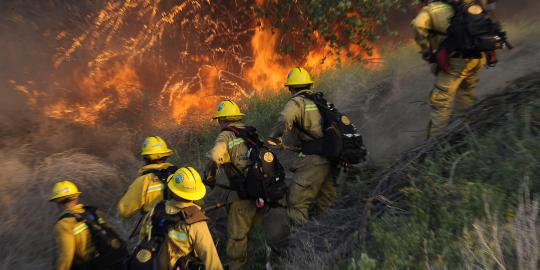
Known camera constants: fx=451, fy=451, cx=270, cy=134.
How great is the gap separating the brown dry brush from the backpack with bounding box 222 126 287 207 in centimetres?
50

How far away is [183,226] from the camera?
3305mm

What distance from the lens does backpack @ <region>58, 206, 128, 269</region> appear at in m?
3.92

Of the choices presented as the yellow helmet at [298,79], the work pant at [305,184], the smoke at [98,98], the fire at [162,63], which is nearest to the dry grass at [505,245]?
the work pant at [305,184]

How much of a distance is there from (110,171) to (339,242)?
4.18 meters

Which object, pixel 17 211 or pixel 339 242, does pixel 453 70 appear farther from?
pixel 17 211

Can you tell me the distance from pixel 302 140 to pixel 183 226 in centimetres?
200

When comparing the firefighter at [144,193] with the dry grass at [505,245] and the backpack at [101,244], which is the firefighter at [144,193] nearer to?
the backpack at [101,244]

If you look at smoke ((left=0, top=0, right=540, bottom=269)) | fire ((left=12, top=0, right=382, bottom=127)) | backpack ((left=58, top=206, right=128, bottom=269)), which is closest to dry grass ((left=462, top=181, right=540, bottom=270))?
backpack ((left=58, top=206, right=128, bottom=269))

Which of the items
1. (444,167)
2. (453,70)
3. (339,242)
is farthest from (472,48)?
(339,242)

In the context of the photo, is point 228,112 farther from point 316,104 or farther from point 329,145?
point 329,145

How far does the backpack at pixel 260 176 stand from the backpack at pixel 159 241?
1.20m

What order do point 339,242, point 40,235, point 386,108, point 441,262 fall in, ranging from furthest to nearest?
point 386,108 → point 40,235 → point 339,242 → point 441,262

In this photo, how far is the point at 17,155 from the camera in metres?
6.82

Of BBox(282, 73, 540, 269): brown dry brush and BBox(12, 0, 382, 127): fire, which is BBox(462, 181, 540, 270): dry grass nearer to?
BBox(282, 73, 540, 269): brown dry brush
